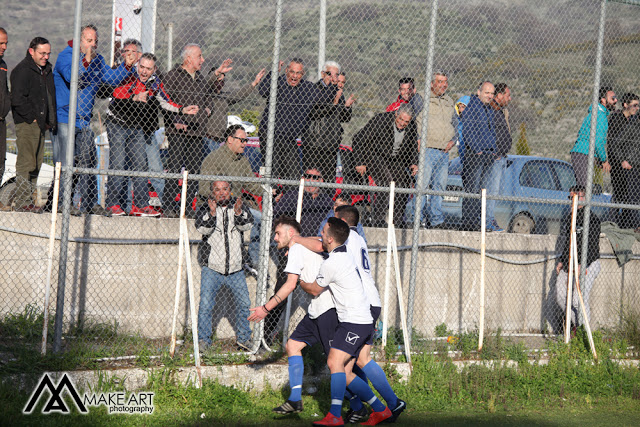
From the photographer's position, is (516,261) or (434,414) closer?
(434,414)

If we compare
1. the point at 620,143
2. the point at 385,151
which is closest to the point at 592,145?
the point at 620,143

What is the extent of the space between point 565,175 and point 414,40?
4.68 meters

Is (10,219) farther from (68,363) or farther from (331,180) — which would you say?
(331,180)

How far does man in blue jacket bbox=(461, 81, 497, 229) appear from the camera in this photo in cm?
980

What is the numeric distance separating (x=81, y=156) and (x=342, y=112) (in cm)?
316

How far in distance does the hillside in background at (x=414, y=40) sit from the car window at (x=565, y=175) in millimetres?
1505

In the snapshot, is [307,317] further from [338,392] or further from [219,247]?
[219,247]

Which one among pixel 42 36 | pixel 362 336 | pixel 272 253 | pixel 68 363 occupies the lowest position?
pixel 68 363

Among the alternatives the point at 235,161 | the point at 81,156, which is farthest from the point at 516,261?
the point at 81,156

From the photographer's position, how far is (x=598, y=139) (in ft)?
34.5

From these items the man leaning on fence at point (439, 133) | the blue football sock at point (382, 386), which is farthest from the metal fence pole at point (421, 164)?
the blue football sock at point (382, 386)

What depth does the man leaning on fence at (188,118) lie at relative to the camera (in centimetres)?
831

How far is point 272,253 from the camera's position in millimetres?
8477

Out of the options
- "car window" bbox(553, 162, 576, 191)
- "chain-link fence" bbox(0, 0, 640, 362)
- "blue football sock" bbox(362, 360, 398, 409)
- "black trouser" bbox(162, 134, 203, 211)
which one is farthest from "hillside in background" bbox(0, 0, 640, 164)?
"blue football sock" bbox(362, 360, 398, 409)
